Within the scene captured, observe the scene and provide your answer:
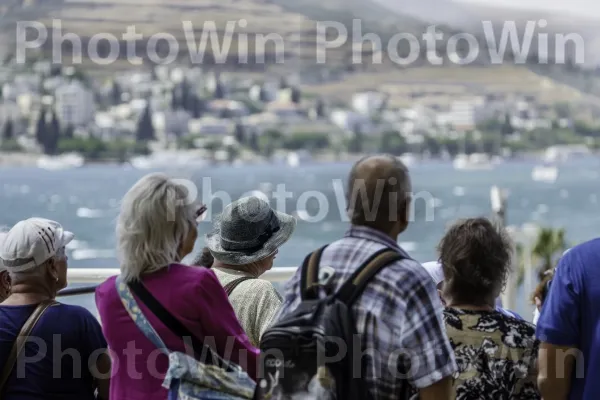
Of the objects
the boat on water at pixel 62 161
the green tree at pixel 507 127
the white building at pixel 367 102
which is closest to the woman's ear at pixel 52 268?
the boat on water at pixel 62 161

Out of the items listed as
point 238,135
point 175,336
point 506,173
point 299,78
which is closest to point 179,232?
point 175,336

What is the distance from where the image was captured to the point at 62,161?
84.4m

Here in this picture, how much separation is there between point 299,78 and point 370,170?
94.3 metres

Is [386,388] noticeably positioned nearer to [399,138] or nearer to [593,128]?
[399,138]

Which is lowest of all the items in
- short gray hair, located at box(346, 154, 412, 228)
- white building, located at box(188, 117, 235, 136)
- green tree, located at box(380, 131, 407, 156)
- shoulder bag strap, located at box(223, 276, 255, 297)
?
green tree, located at box(380, 131, 407, 156)

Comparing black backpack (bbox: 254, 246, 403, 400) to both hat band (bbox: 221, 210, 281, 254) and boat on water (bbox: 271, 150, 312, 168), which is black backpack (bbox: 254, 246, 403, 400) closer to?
hat band (bbox: 221, 210, 281, 254)

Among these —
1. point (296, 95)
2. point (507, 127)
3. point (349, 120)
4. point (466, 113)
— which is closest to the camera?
point (349, 120)

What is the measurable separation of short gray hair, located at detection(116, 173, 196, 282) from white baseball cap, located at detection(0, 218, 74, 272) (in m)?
0.36

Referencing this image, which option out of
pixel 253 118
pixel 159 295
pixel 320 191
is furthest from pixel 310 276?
pixel 253 118

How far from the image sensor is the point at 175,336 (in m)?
2.23

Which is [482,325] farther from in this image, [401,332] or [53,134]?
[53,134]

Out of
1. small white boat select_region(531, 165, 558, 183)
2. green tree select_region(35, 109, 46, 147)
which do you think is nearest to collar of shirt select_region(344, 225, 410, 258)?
green tree select_region(35, 109, 46, 147)

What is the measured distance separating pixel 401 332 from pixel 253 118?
83.3m

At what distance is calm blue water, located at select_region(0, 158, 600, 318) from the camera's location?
72.8 meters
